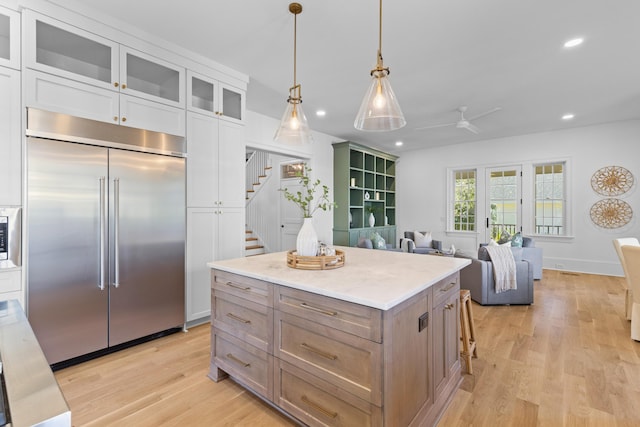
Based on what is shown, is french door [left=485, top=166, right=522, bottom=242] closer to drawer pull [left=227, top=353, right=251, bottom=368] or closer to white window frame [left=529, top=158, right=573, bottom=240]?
white window frame [left=529, top=158, right=573, bottom=240]

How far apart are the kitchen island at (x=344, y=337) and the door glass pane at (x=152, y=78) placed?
1979 mm

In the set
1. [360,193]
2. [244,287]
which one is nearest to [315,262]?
[244,287]

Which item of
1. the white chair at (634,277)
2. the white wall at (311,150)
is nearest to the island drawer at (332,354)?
the white chair at (634,277)

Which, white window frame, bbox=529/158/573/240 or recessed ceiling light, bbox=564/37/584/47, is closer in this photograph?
recessed ceiling light, bbox=564/37/584/47

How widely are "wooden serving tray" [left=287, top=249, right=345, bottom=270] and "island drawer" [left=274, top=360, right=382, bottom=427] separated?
22.6 inches

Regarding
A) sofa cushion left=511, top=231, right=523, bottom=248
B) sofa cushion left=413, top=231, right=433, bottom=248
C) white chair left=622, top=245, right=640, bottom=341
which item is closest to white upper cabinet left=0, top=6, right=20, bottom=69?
white chair left=622, top=245, right=640, bottom=341

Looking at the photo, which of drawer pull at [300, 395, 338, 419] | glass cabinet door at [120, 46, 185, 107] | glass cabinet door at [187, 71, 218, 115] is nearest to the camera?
drawer pull at [300, 395, 338, 419]

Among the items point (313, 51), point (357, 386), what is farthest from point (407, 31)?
point (357, 386)

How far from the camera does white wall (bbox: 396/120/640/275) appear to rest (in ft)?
18.2

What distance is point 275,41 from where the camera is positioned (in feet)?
9.52

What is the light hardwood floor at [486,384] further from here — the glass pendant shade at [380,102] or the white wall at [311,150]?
the white wall at [311,150]

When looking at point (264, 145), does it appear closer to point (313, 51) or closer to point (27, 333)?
point (313, 51)

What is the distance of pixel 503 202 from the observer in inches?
267

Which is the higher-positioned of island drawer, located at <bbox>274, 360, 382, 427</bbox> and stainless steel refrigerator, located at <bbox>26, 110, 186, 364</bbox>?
stainless steel refrigerator, located at <bbox>26, 110, 186, 364</bbox>
